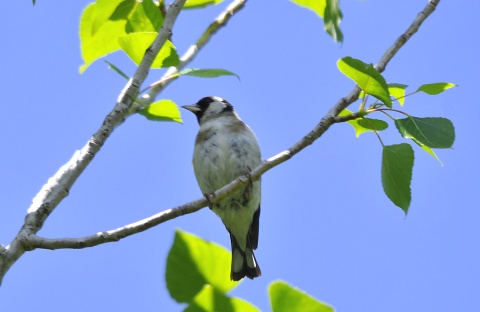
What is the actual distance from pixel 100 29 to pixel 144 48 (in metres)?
0.44

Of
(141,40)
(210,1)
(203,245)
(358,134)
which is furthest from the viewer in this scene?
(210,1)

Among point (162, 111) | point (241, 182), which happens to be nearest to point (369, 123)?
point (241, 182)

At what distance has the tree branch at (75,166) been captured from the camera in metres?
2.81

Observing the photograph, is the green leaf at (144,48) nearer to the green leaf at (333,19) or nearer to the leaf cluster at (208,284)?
the green leaf at (333,19)

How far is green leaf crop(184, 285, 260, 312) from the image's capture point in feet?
4.37

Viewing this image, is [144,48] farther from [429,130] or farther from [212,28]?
[429,130]

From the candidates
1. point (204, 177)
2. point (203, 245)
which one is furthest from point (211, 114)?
point (203, 245)

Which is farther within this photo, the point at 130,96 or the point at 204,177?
the point at 204,177

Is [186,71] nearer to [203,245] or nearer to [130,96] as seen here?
[130,96]

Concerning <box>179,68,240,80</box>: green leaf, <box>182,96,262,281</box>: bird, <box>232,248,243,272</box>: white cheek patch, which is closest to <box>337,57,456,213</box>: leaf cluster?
<box>179,68,240,80</box>: green leaf

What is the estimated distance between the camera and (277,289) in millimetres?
1450

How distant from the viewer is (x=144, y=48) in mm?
3363

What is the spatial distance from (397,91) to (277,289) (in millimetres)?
2179

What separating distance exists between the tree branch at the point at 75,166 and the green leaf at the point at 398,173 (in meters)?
1.16
